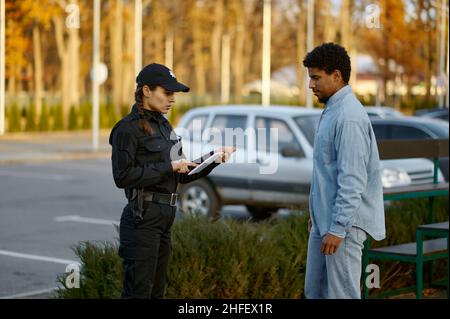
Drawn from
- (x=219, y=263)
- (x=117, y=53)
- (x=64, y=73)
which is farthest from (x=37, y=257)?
(x=117, y=53)

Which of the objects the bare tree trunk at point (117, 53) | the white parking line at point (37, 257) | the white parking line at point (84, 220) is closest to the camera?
the white parking line at point (37, 257)

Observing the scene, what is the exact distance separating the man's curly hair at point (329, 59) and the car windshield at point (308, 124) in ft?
29.1

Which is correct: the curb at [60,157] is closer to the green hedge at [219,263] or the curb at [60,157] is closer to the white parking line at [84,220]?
the white parking line at [84,220]

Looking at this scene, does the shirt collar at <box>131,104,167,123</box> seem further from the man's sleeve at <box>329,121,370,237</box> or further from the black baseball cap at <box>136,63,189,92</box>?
the man's sleeve at <box>329,121,370,237</box>

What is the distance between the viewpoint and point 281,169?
48.1ft

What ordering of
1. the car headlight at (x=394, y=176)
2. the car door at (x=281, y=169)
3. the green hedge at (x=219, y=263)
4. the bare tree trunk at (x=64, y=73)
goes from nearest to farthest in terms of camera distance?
1. the green hedge at (x=219, y=263)
2. the car door at (x=281, y=169)
3. the car headlight at (x=394, y=176)
4. the bare tree trunk at (x=64, y=73)

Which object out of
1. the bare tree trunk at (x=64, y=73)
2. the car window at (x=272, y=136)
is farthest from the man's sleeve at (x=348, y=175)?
the bare tree trunk at (x=64, y=73)

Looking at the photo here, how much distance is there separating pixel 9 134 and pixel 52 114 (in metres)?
4.68

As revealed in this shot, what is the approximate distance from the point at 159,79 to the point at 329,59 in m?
0.95

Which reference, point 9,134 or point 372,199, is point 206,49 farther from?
point 372,199

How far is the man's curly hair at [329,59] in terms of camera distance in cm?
579

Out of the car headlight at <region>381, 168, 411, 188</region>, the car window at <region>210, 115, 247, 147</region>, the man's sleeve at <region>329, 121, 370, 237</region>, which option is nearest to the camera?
the man's sleeve at <region>329, 121, 370, 237</region>

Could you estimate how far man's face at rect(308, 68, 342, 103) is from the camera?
5820 millimetres

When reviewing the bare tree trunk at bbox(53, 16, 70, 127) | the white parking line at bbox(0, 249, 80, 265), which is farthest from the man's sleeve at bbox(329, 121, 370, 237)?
the bare tree trunk at bbox(53, 16, 70, 127)
